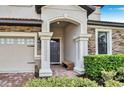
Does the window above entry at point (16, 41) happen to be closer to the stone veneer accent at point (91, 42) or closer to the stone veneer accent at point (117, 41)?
the stone veneer accent at point (91, 42)

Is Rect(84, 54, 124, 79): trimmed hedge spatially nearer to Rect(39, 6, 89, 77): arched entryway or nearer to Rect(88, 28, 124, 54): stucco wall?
Rect(39, 6, 89, 77): arched entryway

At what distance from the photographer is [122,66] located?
29.1 feet

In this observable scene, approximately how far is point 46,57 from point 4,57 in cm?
282

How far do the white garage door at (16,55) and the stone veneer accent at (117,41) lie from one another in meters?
5.20

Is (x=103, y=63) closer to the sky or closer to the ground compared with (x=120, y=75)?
closer to the sky

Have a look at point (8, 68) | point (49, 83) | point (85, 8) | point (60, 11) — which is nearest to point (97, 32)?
point (85, 8)

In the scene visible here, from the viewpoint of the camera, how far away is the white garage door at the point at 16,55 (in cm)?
1062

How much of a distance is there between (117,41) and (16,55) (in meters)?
6.45

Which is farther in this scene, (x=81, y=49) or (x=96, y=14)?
(x=96, y=14)

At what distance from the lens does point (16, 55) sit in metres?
10.7

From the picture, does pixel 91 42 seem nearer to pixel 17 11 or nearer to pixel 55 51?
pixel 55 51

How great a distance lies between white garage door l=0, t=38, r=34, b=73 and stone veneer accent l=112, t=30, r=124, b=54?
5.20m

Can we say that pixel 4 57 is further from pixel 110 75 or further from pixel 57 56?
pixel 110 75

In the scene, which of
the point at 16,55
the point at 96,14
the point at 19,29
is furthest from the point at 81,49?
the point at 96,14
